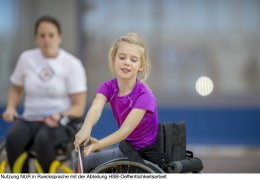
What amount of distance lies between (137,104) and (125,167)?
0.31 metres

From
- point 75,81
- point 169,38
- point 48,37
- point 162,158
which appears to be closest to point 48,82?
point 75,81

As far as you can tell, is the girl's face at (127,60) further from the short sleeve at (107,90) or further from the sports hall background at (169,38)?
the sports hall background at (169,38)

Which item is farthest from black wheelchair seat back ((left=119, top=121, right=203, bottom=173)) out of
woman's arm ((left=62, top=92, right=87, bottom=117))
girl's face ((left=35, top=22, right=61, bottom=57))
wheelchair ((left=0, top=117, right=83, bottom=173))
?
girl's face ((left=35, top=22, right=61, bottom=57))

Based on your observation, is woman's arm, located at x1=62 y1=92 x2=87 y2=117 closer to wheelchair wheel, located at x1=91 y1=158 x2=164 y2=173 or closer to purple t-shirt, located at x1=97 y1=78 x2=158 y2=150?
purple t-shirt, located at x1=97 y1=78 x2=158 y2=150

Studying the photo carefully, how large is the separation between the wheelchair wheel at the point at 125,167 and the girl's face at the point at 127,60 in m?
0.41

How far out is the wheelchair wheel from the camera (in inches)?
124

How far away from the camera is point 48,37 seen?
4629 millimetres

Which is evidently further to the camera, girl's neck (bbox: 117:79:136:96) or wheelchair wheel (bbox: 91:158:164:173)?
girl's neck (bbox: 117:79:136:96)

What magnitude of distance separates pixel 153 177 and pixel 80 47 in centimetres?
611

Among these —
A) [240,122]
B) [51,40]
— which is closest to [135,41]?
[51,40]

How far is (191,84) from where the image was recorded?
9.08 m

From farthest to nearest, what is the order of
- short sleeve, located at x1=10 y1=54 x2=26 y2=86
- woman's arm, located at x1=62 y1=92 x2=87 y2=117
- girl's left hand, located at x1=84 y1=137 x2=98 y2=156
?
short sleeve, located at x1=10 y1=54 x2=26 y2=86
woman's arm, located at x1=62 y1=92 x2=87 y2=117
girl's left hand, located at x1=84 y1=137 x2=98 y2=156

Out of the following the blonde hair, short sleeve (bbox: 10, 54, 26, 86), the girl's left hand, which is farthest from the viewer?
short sleeve (bbox: 10, 54, 26, 86)

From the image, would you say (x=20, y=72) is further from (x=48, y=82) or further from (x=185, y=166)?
(x=185, y=166)
